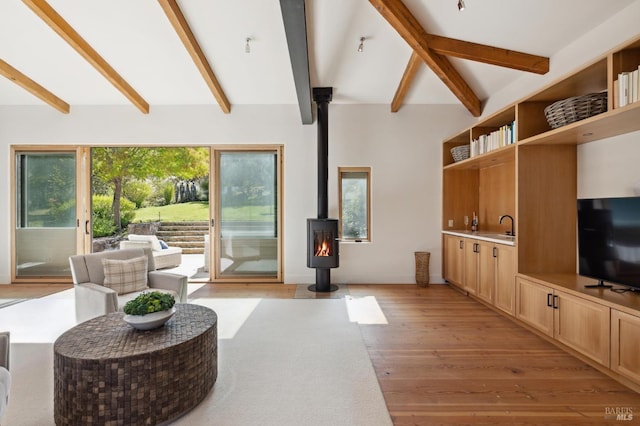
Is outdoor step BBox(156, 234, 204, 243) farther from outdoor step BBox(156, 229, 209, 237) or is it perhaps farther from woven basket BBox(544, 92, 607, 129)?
woven basket BBox(544, 92, 607, 129)

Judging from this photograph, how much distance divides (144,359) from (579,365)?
322 cm

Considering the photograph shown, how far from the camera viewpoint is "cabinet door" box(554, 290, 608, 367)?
234cm

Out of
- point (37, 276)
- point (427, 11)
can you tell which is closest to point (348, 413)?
point (427, 11)

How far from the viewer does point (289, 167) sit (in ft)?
17.5

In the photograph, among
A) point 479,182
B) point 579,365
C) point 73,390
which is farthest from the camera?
point 479,182

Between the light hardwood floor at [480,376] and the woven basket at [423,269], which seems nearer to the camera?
the light hardwood floor at [480,376]

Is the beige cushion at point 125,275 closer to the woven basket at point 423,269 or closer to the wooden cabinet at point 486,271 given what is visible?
the woven basket at point 423,269

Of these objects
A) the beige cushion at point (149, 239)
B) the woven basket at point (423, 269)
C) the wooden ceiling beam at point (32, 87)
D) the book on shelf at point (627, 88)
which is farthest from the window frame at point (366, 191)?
the wooden ceiling beam at point (32, 87)

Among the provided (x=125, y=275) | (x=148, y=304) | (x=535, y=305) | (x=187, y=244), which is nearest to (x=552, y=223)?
(x=535, y=305)

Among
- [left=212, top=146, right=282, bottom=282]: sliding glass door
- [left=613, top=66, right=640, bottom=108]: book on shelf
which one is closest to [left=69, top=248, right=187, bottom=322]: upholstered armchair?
[left=212, top=146, right=282, bottom=282]: sliding glass door

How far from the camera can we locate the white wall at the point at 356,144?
17.5 feet

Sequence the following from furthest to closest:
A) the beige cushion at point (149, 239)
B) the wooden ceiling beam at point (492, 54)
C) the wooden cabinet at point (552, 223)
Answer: the beige cushion at point (149, 239), the wooden ceiling beam at point (492, 54), the wooden cabinet at point (552, 223)

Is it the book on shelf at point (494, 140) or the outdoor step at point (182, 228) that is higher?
the book on shelf at point (494, 140)

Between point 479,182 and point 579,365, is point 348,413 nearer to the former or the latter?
point 579,365
